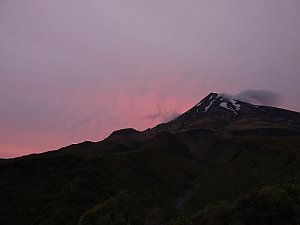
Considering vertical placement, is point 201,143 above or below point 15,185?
above

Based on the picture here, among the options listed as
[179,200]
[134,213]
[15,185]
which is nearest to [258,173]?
[179,200]

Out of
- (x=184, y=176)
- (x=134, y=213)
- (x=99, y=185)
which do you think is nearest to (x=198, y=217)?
(x=134, y=213)

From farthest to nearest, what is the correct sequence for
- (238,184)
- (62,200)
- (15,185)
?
1. (238,184)
2. (15,185)
3. (62,200)

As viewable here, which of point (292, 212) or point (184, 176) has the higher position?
point (184, 176)

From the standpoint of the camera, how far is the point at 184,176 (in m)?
101

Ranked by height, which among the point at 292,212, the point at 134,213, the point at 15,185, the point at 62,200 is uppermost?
the point at 15,185

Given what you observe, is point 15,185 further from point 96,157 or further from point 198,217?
point 198,217

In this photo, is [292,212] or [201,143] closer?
[292,212]

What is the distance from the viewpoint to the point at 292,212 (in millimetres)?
41594

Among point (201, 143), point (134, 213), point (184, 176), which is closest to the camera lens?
point (134, 213)

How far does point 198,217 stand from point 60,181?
33.3 metres

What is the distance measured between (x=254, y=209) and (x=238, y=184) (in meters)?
31.5

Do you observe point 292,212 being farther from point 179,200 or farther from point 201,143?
point 201,143

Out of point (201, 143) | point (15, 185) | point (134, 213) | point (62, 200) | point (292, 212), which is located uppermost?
point (201, 143)
